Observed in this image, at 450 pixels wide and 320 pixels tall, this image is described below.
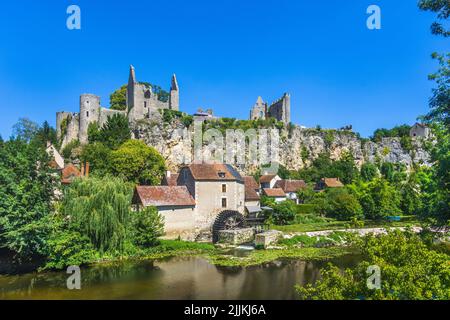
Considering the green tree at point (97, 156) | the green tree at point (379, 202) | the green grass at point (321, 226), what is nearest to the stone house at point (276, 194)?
the green grass at point (321, 226)

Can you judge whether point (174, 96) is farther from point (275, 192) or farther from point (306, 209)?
point (306, 209)

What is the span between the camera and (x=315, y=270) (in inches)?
838

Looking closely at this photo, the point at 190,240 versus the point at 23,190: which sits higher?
the point at 23,190

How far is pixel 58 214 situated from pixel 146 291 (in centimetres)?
916

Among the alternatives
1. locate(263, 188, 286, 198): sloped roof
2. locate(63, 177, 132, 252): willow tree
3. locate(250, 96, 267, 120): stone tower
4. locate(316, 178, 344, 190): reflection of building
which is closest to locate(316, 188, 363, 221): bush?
locate(263, 188, 286, 198): sloped roof

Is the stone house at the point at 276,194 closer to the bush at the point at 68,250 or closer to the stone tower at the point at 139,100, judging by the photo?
the stone tower at the point at 139,100

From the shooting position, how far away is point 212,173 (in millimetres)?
32844

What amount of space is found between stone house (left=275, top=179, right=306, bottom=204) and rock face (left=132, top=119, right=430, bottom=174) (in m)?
6.95

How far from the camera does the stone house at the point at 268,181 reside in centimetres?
5319

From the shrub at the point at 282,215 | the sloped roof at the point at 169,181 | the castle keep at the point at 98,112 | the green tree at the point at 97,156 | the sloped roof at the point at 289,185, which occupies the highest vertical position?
the castle keep at the point at 98,112

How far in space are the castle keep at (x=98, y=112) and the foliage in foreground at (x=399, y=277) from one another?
1854 inches
